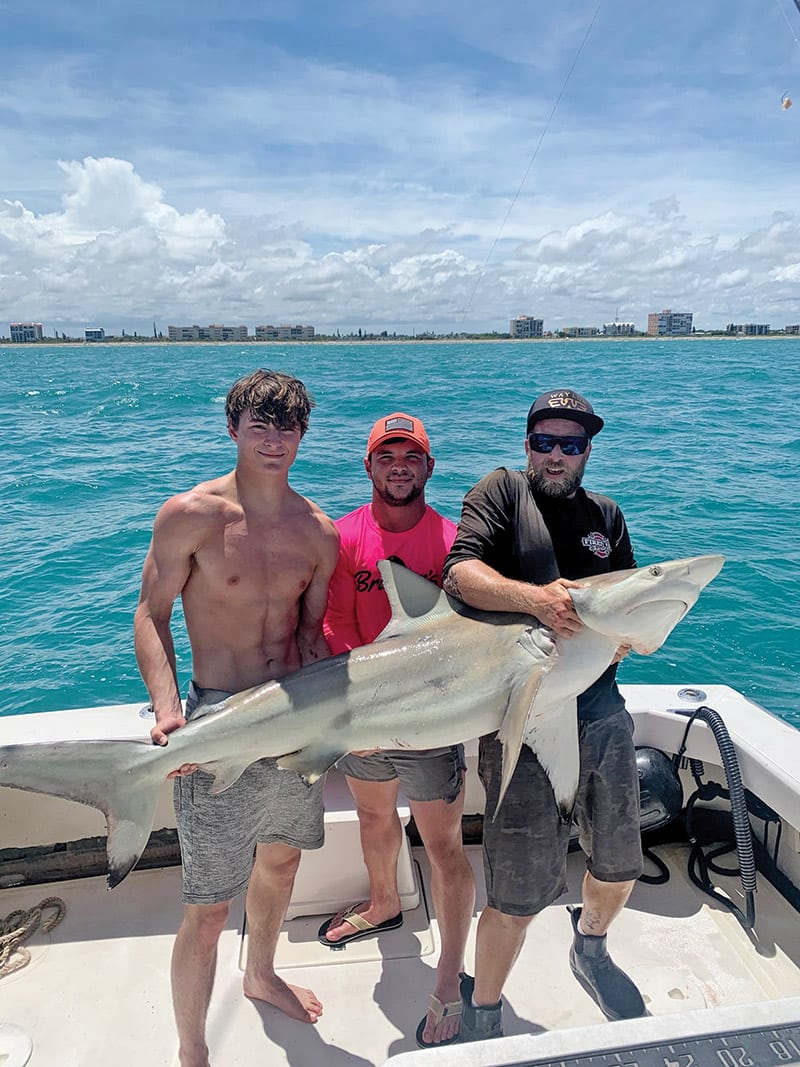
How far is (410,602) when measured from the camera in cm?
262

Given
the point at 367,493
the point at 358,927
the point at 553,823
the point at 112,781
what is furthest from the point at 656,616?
the point at 367,493

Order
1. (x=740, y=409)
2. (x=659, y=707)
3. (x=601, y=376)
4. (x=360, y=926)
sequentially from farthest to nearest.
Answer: (x=601, y=376), (x=740, y=409), (x=659, y=707), (x=360, y=926)

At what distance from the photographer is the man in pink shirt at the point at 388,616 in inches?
113

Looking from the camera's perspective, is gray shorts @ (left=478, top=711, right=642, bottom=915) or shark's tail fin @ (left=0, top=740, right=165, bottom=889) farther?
gray shorts @ (left=478, top=711, right=642, bottom=915)

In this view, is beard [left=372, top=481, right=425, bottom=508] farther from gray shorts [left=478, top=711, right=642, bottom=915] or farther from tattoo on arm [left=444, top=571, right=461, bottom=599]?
gray shorts [left=478, top=711, right=642, bottom=915]

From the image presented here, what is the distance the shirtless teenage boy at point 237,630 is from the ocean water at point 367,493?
5.66 meters

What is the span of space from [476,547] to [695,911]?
2.28 meters

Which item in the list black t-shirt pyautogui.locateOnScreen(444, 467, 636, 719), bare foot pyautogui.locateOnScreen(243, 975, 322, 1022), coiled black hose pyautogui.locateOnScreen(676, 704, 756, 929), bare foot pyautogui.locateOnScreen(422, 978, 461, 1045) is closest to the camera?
black t-shirt pyautogui.locateOnScreen(444, 467, 636, 719)

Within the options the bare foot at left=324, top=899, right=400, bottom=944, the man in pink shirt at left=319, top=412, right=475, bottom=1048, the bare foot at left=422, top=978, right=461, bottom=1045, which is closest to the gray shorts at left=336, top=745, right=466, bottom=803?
the man in pink shirt at left=319, top=412, right=475, bottom=1048

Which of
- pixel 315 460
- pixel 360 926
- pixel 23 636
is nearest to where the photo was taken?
pixel 360 926

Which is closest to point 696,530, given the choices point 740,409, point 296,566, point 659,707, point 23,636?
point 659,707

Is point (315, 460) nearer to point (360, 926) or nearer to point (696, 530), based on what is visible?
point (696, 530)

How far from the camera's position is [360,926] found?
11.1 feet

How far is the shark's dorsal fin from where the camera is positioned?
2611mm
